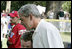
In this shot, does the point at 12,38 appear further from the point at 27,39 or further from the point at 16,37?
the point at 27,39

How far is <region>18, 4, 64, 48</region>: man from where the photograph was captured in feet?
6.50

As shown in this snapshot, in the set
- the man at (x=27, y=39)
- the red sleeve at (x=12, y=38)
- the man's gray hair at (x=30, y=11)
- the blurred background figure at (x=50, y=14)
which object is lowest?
the red sleeve at (x=12, y=38)

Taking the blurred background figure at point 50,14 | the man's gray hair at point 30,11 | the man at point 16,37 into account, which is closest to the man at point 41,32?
the man's gray hair at point 30,11

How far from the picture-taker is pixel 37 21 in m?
2.10

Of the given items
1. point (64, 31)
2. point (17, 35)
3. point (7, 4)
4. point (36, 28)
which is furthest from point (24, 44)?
point (7, 4)

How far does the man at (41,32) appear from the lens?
1.98 meters

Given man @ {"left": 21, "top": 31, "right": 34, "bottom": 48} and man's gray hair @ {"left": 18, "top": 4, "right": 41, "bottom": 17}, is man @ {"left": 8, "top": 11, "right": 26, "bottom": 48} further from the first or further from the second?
man's gray hair @ {"left": 18, "top": 4, "right": 41, "bottom": 17}

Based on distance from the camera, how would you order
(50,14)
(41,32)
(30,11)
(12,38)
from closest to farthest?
(41,32) → (30,11) → (12,38) → (50,14)

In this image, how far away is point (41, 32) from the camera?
2.00m

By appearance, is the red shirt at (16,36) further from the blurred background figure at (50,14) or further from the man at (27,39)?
the blurred background figure at (50,14)

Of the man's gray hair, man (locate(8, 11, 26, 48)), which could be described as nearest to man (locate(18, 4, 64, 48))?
the man's gray hair

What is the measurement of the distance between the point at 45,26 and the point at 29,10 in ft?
0.77

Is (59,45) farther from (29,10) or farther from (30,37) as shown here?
(29,10)

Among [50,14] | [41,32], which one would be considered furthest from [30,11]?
[50,14]
